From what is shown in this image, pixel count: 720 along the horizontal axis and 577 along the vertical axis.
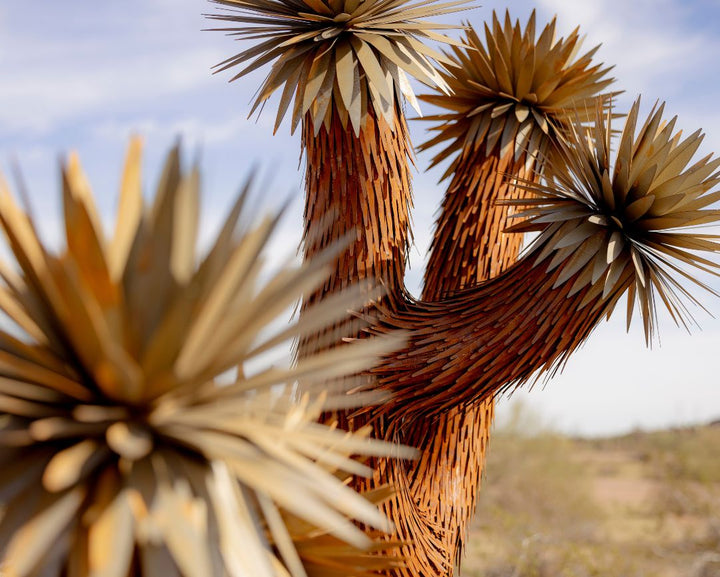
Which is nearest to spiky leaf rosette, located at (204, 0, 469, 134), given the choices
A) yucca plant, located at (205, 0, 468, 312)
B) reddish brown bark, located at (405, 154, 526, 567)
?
yucca plant, located at (205, 0, 468, 312)

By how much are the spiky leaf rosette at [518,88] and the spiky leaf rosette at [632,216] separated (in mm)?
649

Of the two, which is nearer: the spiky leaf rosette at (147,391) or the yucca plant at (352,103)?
the spiky leaf rosette at (147,391)

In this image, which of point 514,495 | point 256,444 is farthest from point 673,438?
point 256,444

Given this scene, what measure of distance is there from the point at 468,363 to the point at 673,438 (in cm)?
2076

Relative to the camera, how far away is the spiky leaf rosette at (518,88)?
3.82 m

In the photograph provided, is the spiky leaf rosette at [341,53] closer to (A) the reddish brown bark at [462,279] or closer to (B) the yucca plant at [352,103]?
(B) the yucca plant at [352,103]

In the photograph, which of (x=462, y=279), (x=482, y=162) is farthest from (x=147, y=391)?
(x=482, y=162)

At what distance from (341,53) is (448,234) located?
1.06m

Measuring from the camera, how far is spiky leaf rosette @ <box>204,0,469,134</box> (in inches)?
128

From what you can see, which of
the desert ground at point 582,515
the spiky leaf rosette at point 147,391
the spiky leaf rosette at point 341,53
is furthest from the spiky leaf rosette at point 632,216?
the desert ground at point 582,515

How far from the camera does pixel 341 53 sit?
3.31 meters

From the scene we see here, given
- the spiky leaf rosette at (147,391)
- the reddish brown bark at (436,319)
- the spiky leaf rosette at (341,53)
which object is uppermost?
the spiky leaf rosette at (341,53)

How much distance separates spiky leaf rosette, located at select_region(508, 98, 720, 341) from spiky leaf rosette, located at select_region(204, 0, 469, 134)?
2.75 feet

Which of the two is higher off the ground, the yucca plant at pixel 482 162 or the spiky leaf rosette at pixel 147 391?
the yucca plant at pixel 482 162
